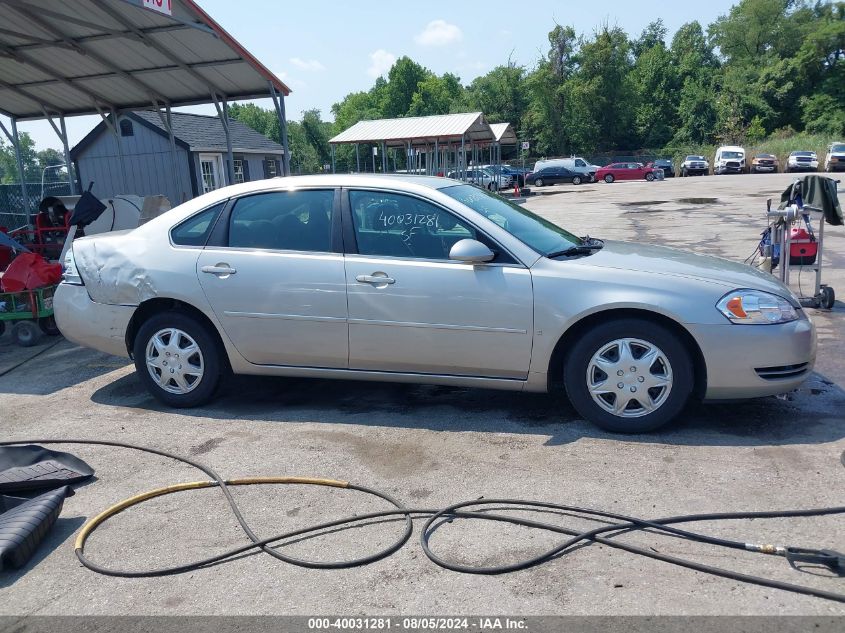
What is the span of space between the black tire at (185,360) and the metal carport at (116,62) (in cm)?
504

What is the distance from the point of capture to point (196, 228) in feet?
16.9

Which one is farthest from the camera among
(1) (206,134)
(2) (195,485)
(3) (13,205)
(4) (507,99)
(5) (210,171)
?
(4) (507,99)

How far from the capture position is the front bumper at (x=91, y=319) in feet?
17.1

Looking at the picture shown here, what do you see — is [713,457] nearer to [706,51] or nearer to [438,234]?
[438,234]

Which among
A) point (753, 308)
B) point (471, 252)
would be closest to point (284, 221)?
point (471, 252)

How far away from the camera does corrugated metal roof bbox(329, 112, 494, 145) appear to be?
2880 cm

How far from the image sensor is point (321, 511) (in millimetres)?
3553

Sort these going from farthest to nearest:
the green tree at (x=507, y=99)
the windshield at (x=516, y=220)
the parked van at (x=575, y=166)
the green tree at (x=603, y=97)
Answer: the green tree at (x=507, y=99), the green tree at (x=603, y=97), the parked van at (x=575, y=166), the windshield at (x=516, y=220)

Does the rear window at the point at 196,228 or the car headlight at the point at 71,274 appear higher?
the rear window at the point at 196,228

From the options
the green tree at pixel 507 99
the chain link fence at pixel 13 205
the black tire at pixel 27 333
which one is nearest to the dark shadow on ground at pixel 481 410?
the black tire at pixel 27 333

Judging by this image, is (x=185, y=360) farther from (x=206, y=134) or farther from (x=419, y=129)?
(x=419, y=129)

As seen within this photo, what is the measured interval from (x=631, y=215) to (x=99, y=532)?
1948cm

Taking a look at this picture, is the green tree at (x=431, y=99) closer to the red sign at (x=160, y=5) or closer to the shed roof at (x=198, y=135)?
the shed roof at (x=198, y=135)

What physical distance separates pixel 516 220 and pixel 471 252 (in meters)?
0.78
